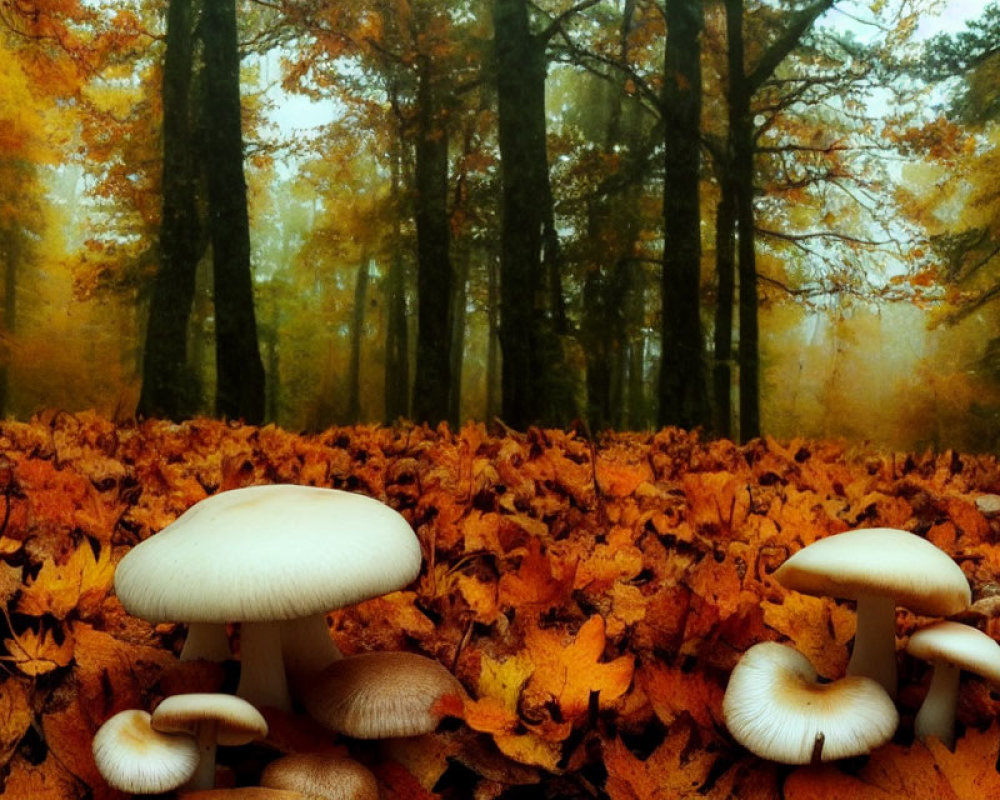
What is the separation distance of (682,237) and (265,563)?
728 centimetres

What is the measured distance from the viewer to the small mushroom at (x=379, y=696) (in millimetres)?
725

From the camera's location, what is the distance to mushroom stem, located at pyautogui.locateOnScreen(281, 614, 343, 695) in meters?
0.89

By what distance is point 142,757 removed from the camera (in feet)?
2.00

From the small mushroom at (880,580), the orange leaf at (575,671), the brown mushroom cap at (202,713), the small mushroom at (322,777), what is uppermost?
the small mushroom at (880,580)

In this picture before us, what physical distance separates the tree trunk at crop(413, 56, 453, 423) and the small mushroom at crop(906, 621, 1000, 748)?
693 centimetres

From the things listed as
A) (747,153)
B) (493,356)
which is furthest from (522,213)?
(747,153)

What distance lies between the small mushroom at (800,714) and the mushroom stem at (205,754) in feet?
1.60

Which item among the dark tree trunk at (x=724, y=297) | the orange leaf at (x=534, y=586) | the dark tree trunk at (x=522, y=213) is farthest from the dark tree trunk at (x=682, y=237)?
the orange leaf at (x=534, y=586)

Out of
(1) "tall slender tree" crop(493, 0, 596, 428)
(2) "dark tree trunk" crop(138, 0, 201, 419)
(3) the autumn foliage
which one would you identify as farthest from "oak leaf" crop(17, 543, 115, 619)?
(2) "dark tree trunk" crop(138, 0, 201, 419)

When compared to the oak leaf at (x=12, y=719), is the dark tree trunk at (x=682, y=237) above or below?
above

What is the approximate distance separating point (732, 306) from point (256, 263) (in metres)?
5.30

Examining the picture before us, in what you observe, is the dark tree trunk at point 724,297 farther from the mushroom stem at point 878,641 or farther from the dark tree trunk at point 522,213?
the mushroom stem at point 878,641

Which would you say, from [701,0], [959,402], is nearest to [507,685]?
[701,0]

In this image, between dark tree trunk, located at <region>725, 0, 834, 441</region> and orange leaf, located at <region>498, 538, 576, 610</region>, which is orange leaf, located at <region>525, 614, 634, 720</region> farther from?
dark tree trunk, located at <region>725, 0, 834, 441</region>
